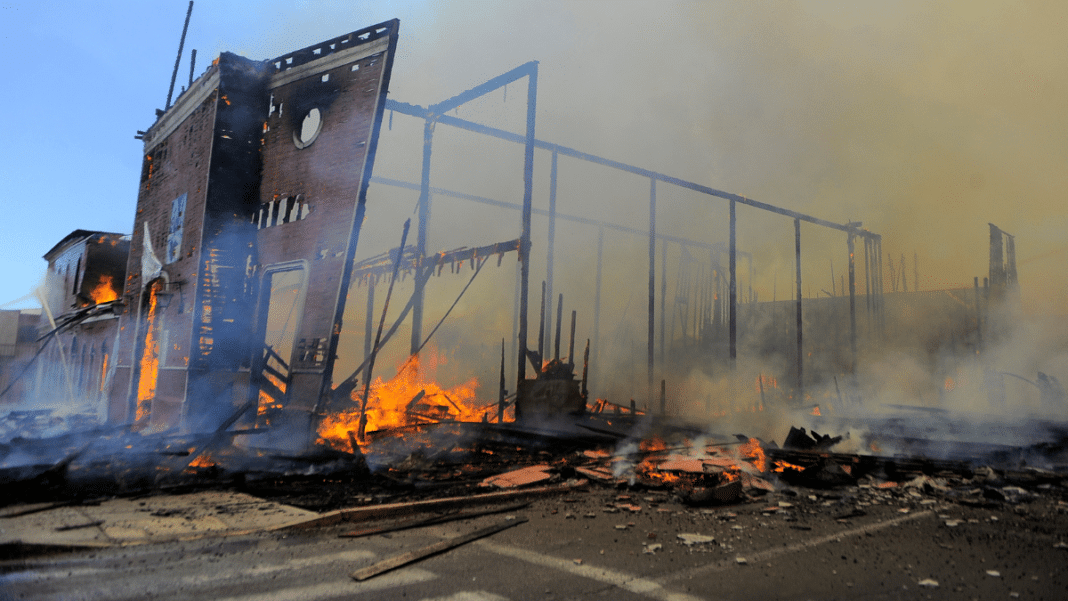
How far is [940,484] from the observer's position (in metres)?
8.11

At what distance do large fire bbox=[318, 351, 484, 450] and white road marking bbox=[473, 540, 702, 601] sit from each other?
608cm

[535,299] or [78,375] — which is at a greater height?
[535,299]

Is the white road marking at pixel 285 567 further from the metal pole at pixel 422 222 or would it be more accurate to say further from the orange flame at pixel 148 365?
the orange flame at pixel 148 365

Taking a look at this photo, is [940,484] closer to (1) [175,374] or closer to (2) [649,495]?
(2) [649,495]

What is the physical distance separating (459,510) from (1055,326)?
75.9ft

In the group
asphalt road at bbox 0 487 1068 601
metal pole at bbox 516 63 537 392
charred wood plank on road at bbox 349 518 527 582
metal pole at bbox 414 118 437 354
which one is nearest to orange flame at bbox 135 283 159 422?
metal pole at bbox 414 118 437 354

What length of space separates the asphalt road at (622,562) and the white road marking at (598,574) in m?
0.01

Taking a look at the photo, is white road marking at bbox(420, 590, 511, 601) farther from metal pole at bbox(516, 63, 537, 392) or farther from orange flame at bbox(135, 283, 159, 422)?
orange flame at bbox(135, 283, 159, 422)

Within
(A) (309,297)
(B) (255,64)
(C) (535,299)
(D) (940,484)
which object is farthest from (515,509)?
(C) (535,299)

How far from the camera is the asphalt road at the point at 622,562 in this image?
154 inches

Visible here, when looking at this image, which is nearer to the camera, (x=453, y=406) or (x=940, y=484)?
(x=940, y=484)

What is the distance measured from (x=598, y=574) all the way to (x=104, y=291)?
28833 mm

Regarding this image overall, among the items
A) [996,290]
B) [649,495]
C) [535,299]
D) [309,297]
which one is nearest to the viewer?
[649,495]

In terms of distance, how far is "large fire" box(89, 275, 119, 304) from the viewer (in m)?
25.1
